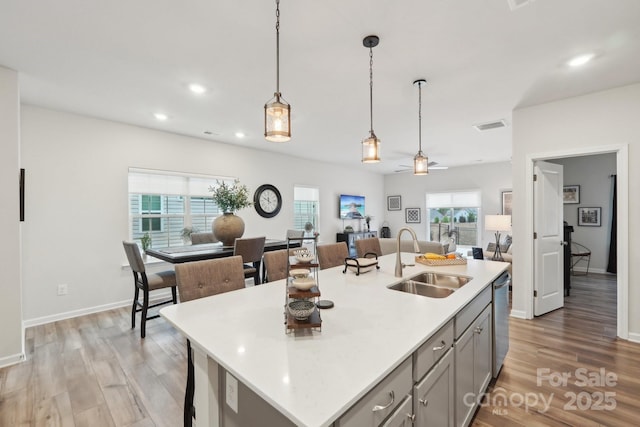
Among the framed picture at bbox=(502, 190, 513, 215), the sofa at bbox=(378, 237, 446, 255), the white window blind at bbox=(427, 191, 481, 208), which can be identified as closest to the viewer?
the sofa at bbox=(378, 237, 446, 255)

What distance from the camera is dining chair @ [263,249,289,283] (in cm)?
225

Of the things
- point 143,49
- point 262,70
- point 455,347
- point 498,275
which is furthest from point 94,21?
point 498,275

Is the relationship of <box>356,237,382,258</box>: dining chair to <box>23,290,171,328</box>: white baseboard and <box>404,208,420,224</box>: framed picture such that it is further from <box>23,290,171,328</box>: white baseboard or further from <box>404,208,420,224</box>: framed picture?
<box>404,208,420,224</box>: framed picture

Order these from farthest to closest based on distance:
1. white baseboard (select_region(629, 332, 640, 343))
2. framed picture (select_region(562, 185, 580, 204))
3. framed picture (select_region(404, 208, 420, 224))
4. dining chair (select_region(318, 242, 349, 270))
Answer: framed picture (select_region(404, 208, 420, 224)) → framed picture (select_region(562, 185, 580, 204)) → white baseboard (select_region(629, 332, 640, 343)) → dining chair (select_region(318, 242, 349, 270))

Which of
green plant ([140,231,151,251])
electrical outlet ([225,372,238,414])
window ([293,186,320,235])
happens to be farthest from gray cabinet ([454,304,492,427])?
window ([293,186,320,235])

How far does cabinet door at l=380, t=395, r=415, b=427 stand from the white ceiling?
2.15 metres

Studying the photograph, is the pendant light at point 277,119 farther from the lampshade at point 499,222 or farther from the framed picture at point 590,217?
the framed picture at point 590,217

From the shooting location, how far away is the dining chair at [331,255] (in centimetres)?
276

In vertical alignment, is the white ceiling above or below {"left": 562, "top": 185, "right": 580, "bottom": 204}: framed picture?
above

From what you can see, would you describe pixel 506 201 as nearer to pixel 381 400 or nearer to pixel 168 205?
pixel 168 205

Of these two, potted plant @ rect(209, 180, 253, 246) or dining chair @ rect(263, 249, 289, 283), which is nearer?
dining chair @ rect(263, 249, 289, 283)

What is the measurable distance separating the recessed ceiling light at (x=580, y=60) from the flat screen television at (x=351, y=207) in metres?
5.37

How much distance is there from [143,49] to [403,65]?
7.12ft

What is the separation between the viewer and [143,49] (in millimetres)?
2301
